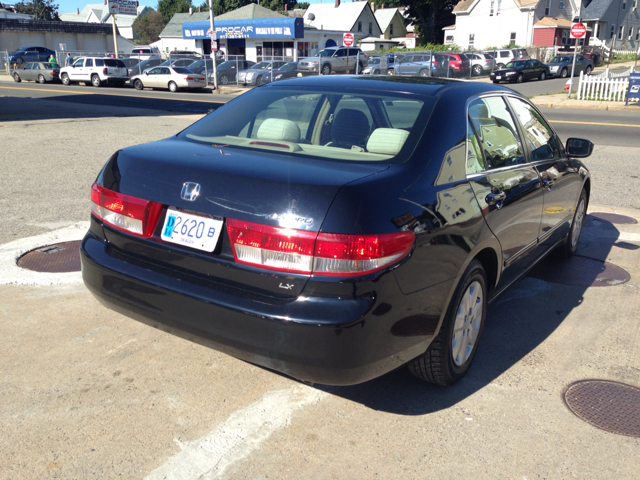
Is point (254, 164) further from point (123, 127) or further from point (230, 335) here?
point (123, 127)

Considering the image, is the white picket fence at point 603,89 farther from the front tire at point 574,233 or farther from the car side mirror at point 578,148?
the car side mirror at point 578,148

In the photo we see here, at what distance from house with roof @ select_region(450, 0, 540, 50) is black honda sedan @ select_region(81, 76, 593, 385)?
61.4 meters

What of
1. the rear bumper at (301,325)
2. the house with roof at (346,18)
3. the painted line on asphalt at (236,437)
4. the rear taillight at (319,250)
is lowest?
the painted line on asphalt at (236,437)

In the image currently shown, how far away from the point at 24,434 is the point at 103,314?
1.38m

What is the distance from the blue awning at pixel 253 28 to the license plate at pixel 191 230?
5236 cm

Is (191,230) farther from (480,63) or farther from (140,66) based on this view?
(480,63)

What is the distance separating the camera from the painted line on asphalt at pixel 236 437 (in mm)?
2707

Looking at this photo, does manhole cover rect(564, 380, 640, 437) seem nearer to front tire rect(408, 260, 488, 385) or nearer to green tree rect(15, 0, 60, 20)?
front tire rect(408, 260, 488, 385)

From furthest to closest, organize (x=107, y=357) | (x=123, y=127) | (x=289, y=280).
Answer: (x=123, y=127) < (x=107, y=357) < (x=289, y=280)

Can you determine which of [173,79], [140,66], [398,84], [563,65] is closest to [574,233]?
[398,84]

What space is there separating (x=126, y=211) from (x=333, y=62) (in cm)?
3794

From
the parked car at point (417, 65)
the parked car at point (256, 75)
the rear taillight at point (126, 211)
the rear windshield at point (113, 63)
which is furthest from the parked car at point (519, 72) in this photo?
the rear taillight at point (126, 211)

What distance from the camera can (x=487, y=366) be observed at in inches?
147

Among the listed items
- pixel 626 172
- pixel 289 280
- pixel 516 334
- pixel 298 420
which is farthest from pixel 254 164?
pixel 626 172
